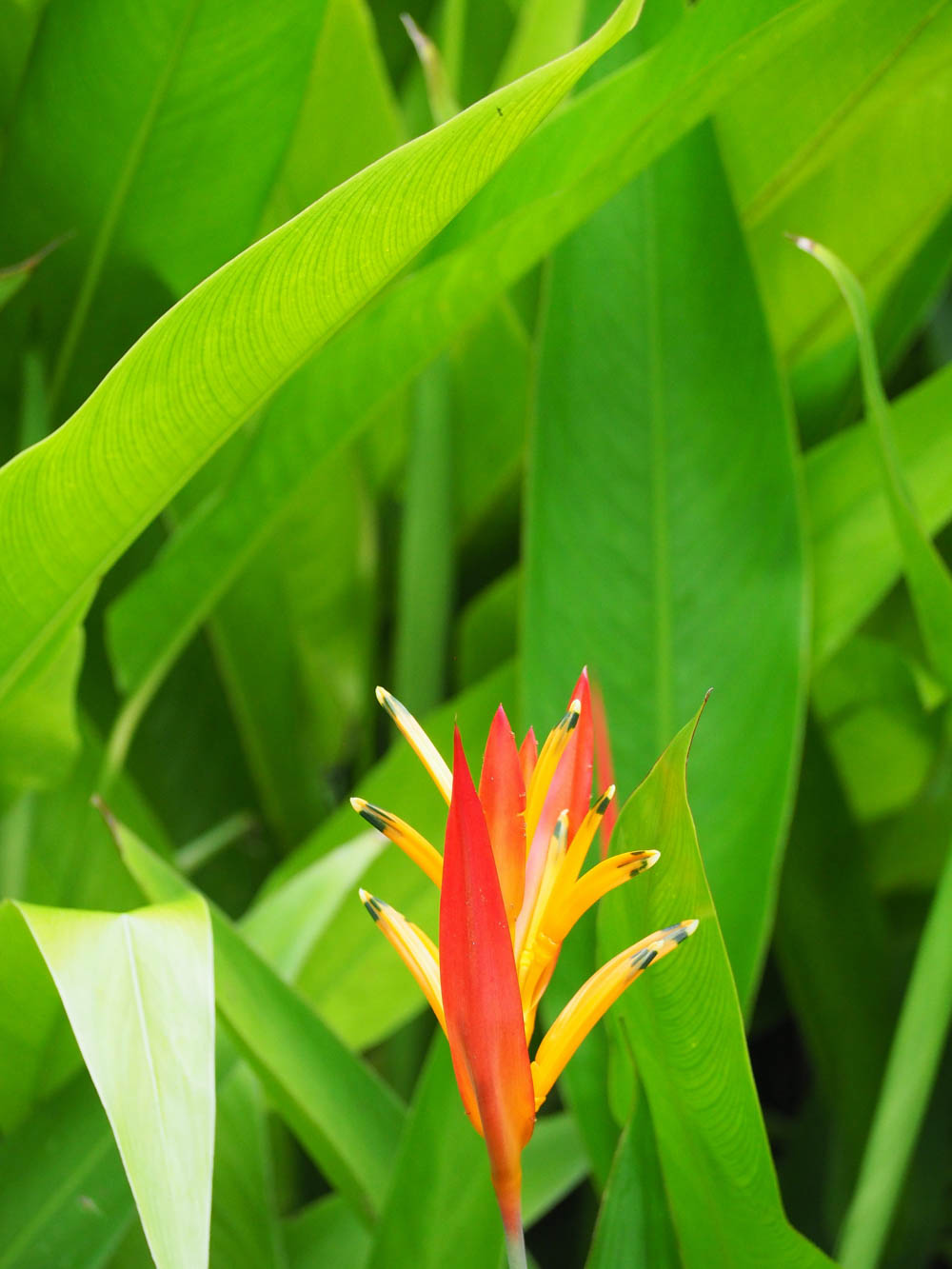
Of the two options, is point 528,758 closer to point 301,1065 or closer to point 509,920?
point 509,920

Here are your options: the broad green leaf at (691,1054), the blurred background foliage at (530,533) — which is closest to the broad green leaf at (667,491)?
the blurred background foliage at (530,533)

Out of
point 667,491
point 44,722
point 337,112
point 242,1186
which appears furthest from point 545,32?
point 242,1186

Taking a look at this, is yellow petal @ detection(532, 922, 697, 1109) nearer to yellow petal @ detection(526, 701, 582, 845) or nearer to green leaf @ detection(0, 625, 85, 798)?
yellow petal @ detection(526, 701, 582, 845)

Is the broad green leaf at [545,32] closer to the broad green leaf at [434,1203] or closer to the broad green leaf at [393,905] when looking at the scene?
the broad green leaf at [393,905]

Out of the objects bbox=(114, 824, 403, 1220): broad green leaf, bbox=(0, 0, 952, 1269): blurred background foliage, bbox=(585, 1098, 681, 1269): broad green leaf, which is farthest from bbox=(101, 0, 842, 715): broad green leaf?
bbox=(585, 1098, 681, 1269): broad green leaf

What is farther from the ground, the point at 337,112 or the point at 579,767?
the point at 337,112

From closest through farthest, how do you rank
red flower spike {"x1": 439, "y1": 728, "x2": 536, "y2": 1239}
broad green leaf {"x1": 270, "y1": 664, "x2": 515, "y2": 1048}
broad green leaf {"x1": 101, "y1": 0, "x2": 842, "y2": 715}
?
red flower spike {"x1": 439, "y1": 728, "x2": 536, "y2": 1239}
broad green leaf {"x1": 101, "y1": 0, "x2": 842, "y2": 715}
broad green leaf {"x1": 270, "y1": 664, "x2": 515, "y2": 1048}

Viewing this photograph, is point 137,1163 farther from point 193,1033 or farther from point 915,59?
point 915,59
